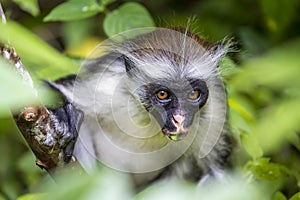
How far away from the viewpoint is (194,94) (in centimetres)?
207

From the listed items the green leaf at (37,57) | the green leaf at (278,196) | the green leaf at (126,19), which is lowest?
the green leaf at (278,196)

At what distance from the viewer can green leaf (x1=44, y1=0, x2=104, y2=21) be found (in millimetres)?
2209

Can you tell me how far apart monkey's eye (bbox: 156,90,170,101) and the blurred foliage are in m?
0.25

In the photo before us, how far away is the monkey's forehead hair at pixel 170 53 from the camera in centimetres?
205

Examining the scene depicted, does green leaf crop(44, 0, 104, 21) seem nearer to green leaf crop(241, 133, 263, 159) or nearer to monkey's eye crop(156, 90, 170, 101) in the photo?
monkey's eye crop(156, 90, 170, 101)

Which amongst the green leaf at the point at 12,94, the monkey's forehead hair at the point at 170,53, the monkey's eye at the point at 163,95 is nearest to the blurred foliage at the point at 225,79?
the green leaf at the point at 12,94

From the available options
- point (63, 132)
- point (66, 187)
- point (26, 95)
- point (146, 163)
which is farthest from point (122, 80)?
point (26, 95)

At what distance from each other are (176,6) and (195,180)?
6.49 feet

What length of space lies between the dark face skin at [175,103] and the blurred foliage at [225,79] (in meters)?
0.15

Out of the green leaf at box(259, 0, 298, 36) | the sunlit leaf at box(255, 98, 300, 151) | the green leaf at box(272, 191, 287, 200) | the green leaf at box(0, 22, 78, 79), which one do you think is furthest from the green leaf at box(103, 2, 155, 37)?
the green leaf at box(259, 0, 298, 36)

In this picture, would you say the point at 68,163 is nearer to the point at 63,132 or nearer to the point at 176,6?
the point at 63,132

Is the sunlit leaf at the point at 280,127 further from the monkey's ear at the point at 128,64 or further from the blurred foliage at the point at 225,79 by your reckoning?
the monkey's ear at the point at 128,64

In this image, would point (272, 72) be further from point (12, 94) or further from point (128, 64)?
point (12, 94)

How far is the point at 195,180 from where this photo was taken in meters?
2.51
